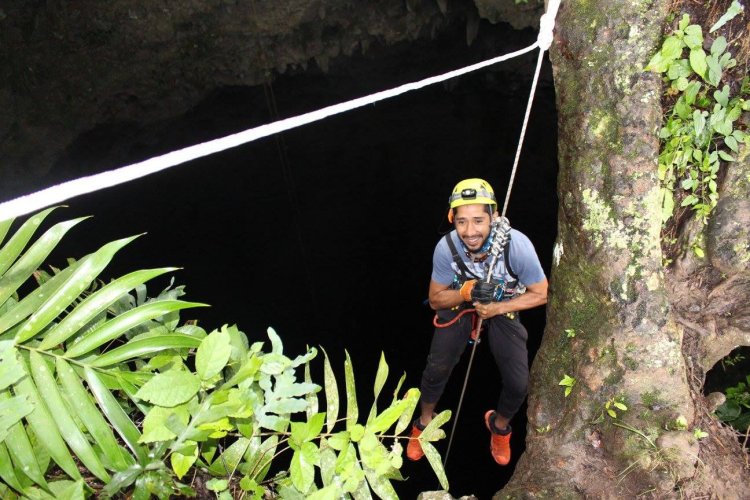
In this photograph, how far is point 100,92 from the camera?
9.86 metres

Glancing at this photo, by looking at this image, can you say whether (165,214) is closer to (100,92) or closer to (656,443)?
(100,92)

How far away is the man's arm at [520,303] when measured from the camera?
3.62 metres

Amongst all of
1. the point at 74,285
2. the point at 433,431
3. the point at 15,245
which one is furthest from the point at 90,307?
the point at 433,431

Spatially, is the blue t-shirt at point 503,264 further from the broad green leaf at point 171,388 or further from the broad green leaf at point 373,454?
the broad green leaf at point 171,388

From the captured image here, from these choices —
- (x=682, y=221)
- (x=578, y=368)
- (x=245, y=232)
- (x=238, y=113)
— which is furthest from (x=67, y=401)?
(x=238, y=113)

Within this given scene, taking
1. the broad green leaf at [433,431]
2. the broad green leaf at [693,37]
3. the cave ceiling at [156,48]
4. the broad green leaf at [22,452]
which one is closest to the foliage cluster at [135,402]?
the broad green leaf at [22,452]

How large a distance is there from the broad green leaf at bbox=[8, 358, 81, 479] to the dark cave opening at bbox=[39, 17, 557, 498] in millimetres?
3170

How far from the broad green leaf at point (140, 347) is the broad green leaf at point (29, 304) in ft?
0.84

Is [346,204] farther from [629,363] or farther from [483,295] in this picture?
[629,363]

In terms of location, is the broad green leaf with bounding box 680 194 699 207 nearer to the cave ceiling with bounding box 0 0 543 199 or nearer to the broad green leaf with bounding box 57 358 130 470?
the broad green leaf with bounding box 57 358 130 470

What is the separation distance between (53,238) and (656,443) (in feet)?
8.74

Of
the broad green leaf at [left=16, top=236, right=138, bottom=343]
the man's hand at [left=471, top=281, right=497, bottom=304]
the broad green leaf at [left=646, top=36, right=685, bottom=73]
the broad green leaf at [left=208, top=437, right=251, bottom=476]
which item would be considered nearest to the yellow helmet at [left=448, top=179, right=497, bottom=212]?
the man's hand at [left=471, top=281, right=497, bottom=304]

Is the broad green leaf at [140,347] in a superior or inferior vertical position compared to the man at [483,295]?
superior

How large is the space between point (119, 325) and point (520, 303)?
109 inches
